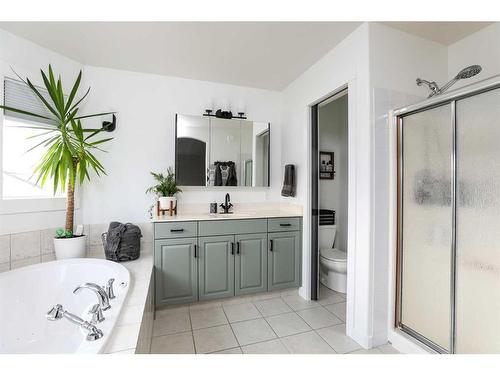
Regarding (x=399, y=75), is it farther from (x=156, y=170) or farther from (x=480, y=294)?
(x=156, y=170)

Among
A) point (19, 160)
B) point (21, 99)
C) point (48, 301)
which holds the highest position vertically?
point (21, 99)

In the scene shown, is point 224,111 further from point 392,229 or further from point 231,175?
point 392,229

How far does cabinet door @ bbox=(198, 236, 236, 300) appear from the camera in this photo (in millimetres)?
2139

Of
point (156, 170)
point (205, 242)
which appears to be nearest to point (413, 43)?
point (205, 242)

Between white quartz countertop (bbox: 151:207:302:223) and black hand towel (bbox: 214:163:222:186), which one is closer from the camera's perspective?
white quartz countertop (bbox: 151:207:302:223)

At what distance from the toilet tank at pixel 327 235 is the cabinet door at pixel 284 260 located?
0.53 meters

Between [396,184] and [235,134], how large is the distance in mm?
1693

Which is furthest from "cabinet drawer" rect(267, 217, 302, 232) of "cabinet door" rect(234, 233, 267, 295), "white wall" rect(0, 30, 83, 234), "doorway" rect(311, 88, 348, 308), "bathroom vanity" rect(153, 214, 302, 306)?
"white wall" rect(0, 30, 83, 234)

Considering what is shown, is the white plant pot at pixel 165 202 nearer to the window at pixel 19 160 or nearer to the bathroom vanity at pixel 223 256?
the bathroom vanity at pixel 223 256

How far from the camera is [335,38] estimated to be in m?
1.88

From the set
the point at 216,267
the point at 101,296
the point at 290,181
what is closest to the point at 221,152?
the point at 290,181

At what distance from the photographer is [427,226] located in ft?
5.09

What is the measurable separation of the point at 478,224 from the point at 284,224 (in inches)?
57.4

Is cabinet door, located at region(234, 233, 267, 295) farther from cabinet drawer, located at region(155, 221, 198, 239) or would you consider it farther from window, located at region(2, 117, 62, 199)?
window, located at region(2, 117, 62, 199)
